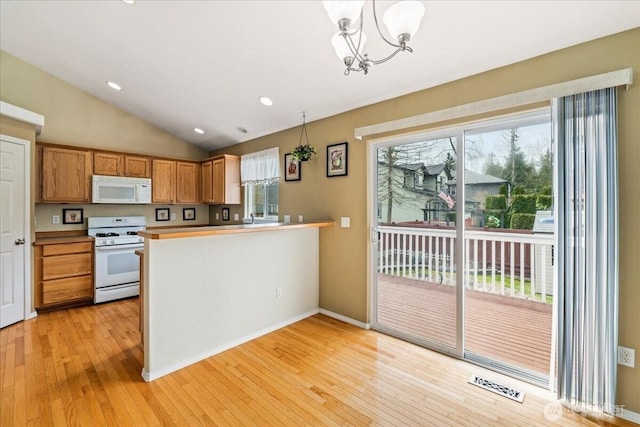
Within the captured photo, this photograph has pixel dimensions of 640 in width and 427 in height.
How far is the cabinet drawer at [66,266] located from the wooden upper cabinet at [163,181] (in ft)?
4.26

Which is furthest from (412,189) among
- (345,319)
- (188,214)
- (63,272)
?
(63,272)

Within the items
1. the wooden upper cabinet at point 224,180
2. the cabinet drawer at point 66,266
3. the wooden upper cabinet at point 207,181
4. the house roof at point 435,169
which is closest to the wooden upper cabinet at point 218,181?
the wooden upper cabinet at point 224,180

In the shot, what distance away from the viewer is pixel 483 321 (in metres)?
2.82

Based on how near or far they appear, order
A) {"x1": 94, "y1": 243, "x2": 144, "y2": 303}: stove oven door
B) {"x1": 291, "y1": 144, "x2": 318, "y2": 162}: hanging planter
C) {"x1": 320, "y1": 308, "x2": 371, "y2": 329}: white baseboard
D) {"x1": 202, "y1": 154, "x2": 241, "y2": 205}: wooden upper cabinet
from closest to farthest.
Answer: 1. {"x1": 320, "y1": 308, "x2": 371, "y2": 329}: white baseboard
2. {"x1": 291, "y1": 144, "x2": 318, "y2": 162}: hanging planter
3. {"x1": 94, "y1": 243, "x2": 144, "y2": 303}: stove oven door
4. {"x1": 202, "y1": 154, "x2": 241, "y2": 205}: wooden upper cabinet

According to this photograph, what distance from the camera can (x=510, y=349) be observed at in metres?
2.56

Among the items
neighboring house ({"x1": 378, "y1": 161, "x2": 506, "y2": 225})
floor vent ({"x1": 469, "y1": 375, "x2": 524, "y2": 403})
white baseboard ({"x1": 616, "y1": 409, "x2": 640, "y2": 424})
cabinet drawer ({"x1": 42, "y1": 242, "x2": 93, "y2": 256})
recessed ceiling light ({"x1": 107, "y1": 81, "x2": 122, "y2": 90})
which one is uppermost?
recessed ceiling light ({"x1": 107, "y1": 81, "x2": 122, "y2": 90})

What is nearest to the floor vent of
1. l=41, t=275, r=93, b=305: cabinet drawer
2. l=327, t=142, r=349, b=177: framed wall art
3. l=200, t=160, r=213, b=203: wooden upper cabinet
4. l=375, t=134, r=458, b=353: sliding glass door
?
l=375, t=134, r=458, b=353: sliding glass door

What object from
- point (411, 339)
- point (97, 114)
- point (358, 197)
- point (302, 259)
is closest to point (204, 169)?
point (97, 114)

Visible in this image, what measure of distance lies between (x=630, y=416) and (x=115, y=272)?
540cm

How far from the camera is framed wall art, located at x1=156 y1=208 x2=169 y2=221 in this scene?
5.29 m

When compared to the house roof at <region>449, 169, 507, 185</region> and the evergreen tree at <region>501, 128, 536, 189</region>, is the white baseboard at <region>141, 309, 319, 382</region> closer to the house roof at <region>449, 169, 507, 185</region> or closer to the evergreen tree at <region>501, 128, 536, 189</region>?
the house roof at <region>449, 169, 507, 185</region>

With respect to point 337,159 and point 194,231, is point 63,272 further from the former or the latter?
point 337,159

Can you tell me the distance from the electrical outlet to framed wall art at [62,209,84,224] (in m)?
6.18

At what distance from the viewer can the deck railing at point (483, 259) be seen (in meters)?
2.43
